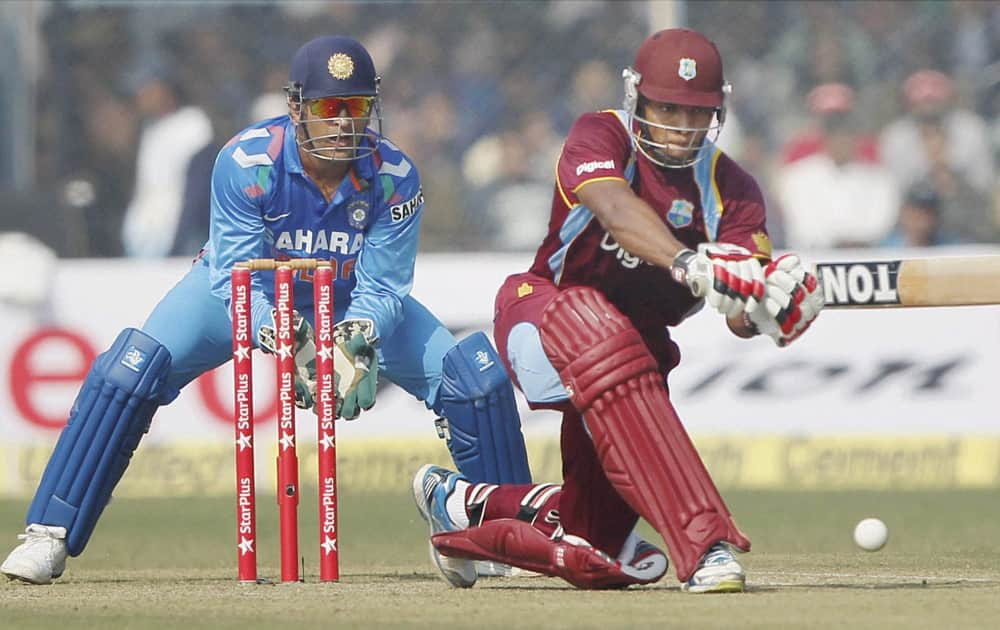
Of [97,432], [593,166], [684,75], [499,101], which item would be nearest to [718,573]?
[593,166]

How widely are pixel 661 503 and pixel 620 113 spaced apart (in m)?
1.17

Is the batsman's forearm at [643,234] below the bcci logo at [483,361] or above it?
above

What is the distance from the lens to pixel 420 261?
430 inches

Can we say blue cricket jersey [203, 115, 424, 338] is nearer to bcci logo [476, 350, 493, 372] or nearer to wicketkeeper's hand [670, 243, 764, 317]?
bcci logo [476, 350, 493, 372]

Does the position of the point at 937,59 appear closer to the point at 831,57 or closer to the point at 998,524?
the point at 831,57

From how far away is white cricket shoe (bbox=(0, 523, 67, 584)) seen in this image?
6070 millimetres

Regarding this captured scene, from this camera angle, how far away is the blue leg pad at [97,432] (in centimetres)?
618

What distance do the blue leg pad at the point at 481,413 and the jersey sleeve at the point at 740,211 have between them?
1.05m

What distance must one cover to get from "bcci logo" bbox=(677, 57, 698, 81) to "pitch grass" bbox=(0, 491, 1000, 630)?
1387mm

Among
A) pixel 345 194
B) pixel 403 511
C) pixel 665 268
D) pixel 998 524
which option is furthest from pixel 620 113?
pixel 403 511

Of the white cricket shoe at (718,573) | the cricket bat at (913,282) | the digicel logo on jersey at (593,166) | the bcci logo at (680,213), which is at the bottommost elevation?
the white cricket shoe at (718,573)

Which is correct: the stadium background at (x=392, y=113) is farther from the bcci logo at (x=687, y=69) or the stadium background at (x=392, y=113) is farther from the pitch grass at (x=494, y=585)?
the bcci logo at (x=687, y=69)

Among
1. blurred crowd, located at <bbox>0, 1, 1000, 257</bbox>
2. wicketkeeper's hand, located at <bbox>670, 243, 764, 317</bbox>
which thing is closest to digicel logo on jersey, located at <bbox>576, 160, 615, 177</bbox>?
wicketkeeper's hand, located at <bbox>670, 243, 764, 317</bbox>

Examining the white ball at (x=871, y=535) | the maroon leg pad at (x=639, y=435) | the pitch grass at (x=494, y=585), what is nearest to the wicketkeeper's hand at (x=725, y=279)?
the maroon leg pad at (x=639, y=435)
